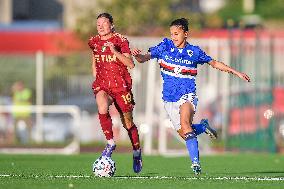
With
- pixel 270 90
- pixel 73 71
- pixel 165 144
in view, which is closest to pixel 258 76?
pixel 270 90

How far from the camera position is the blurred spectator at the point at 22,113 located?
34.2 metres

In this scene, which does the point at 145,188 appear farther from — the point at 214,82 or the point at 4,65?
the point at 4,65

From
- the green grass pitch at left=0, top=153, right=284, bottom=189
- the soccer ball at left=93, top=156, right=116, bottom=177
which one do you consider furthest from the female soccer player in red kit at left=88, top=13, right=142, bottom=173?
the green grass pitch at left=0, top=153, right=284, bottom=189

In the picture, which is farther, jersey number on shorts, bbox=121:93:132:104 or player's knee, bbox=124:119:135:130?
player's knee, bbox=124:119:135:130

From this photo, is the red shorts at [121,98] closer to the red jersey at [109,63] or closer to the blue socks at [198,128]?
the red jersey at [109,63]

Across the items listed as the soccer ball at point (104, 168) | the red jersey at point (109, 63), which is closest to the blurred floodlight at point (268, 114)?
the red jersey at point (109, 63)

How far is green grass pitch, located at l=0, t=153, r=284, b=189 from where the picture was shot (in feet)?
52.3

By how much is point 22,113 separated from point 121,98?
52.2ft

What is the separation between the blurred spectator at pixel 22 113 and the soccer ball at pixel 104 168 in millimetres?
16273

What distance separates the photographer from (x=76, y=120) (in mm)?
33156

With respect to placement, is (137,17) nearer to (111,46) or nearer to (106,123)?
(106,123)

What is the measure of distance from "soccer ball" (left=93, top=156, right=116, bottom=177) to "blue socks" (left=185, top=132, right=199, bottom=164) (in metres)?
1.18

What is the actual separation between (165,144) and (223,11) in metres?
40.0

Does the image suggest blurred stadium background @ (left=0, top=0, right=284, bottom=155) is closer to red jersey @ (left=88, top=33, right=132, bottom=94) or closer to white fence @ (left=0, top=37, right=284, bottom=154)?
white fence @ (left=0, top=37, right=284, bottom=154)
